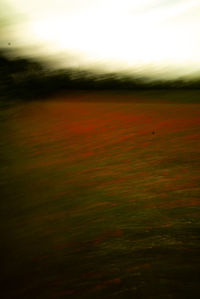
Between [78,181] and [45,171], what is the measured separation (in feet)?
0.25

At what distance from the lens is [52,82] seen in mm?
949

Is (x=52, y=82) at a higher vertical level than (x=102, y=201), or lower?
higher

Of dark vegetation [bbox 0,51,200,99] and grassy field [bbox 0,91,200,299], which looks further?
dark vegetation [bbox 0,51,200,99]

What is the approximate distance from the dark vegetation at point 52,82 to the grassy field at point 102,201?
0.12 meters

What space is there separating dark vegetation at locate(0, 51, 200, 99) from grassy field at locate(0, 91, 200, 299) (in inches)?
4.7

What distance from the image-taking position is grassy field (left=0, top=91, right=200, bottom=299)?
1.11 ft

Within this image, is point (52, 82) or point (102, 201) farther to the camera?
point (52, 82)

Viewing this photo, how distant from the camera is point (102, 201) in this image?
47 cm

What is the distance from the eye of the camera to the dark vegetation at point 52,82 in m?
0.90

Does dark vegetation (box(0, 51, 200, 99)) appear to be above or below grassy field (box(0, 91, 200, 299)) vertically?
above

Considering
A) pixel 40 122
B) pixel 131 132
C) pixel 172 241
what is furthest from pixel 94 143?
pixel 172 241

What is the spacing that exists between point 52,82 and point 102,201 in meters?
0.58

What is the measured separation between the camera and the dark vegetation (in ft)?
2.95

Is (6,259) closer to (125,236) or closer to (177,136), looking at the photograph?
(125,236)
